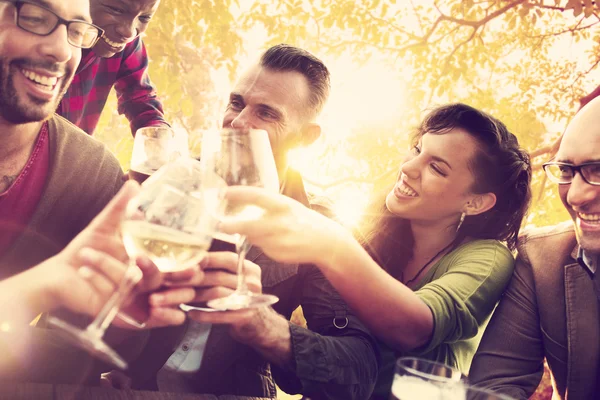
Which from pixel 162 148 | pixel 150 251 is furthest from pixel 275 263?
pixel 150 251

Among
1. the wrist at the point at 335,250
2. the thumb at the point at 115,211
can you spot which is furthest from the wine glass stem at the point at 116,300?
the wrist at the point at 335,250

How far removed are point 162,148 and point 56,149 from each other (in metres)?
0.49

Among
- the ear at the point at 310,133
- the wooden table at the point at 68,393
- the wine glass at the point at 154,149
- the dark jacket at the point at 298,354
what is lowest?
the dark jacket at the point at 298,354

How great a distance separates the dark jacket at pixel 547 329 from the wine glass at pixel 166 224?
1453mm

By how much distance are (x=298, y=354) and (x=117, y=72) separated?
9.53ft

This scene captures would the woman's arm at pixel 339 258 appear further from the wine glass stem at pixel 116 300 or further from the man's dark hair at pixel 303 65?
the man's dark hair at pixel 303 65

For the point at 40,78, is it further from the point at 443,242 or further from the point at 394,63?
the point at 394,63

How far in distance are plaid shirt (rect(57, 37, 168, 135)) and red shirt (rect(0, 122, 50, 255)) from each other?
1718 mm

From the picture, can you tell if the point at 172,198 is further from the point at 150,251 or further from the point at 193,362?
the point at 193,362

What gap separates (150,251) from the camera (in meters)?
1.17

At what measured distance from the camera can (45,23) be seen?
203 centimetres

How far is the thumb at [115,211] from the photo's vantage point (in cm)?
125

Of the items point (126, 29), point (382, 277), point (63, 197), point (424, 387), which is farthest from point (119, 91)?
point (424, 387)

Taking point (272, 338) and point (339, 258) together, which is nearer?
point (339, 258)
